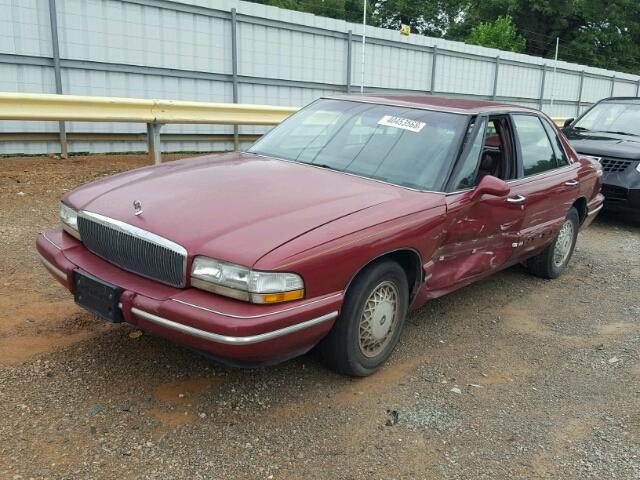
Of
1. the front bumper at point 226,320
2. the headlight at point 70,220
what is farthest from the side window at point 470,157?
the headlight at point 70,220

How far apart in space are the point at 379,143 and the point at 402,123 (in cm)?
25

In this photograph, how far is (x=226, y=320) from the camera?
8.90ft

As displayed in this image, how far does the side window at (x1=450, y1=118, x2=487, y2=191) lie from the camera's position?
3.99m

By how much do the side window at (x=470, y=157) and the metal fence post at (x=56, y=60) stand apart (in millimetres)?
6710

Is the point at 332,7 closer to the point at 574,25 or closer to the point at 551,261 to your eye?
the point at 574,25

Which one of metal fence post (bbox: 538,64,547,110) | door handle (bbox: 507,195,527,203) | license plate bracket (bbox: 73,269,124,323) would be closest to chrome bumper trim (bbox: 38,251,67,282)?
license plate bracket (bbox: 73,269,124,323)

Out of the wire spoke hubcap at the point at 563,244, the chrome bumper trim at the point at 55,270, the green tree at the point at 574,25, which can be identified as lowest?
the wire spoke hubcap at the point at 563,244

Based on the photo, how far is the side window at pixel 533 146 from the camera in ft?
16.1

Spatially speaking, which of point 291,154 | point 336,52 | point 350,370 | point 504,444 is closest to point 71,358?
point 350,370

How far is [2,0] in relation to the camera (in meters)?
8.45

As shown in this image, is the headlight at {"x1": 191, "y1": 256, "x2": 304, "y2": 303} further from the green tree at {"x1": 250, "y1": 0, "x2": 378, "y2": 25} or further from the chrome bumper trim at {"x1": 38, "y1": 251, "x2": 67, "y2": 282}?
the green tree at {"x1": 250, "y1": 0, "x2": 378, "y2": 25}

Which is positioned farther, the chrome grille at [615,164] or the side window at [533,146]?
the chrome grille at [615,164]

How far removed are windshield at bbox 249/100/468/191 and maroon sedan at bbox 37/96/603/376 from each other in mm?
12

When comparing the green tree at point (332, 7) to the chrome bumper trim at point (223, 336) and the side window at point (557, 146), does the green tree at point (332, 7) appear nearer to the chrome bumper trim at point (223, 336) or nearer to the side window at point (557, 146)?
the side window at point (557, 146)
